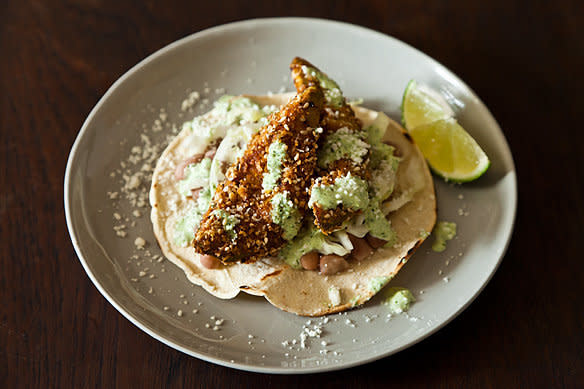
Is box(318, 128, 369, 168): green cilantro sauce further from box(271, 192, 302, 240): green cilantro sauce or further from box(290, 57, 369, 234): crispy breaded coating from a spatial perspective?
box(271, 192, 302, 240): green cilantro sauce

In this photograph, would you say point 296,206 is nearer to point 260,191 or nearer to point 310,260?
point 260,191

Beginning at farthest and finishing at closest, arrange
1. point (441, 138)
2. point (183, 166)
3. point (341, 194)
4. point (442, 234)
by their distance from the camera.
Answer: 1. point (441, 138)
2. point (183, 166)
3. point (442, 234)
4. point (341, 194)

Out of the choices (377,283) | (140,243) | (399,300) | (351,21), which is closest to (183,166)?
(140,243)

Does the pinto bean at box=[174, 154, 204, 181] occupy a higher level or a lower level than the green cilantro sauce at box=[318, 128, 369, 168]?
lower

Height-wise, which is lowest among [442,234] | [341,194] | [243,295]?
[243,295]

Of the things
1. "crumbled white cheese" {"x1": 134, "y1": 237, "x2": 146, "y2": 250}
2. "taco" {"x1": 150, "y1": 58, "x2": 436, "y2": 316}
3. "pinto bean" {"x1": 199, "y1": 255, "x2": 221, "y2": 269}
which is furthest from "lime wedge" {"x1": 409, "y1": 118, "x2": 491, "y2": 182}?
"crumbled white cheese" {"x1": 134, "y1": 237, "x2": 146, "y2": 250}

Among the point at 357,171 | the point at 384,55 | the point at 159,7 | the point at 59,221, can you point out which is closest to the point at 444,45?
the point at 384,55

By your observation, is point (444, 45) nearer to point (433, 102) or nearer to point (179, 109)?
point (433, 102)
